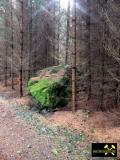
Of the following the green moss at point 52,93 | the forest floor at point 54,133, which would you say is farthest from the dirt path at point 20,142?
the green moss at point 52,93

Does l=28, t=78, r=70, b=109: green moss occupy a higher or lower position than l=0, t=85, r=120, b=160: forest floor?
higher

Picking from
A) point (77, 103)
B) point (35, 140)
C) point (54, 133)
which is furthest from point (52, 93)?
point (35, 140)

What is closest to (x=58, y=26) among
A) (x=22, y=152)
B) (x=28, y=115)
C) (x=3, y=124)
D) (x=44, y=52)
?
(x=44, y=52)

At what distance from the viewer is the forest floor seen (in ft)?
36.1

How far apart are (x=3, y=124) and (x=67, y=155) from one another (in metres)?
5.14

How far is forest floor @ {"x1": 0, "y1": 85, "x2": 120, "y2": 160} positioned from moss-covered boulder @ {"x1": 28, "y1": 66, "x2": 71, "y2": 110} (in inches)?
27.8

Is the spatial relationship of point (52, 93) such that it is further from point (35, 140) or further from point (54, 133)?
point (35, 140)

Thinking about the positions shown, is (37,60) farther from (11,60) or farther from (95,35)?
(95,35)

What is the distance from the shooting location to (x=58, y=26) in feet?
96.4

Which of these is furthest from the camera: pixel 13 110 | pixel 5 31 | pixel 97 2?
pixel 5 31

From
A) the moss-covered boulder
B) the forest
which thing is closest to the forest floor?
the forest

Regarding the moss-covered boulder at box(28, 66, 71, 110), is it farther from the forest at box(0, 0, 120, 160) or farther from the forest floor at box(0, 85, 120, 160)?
the forest floor at box(0, 85, 120, 160)

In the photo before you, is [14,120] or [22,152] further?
A: [14,120]

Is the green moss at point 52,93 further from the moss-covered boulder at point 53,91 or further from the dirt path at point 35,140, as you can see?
the dirt path at point 35,140
